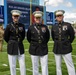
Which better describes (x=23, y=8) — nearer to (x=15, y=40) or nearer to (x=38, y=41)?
(x=15, y=40)

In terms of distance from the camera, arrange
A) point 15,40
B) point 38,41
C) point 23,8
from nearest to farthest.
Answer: point 38,41 < point 15,40 < point 23,8

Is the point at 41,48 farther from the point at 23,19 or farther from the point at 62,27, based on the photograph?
the point at 23,19

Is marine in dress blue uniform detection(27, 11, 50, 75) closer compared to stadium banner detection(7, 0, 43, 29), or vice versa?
marine in dress blue uniform detection(27, 11, 50, 75)

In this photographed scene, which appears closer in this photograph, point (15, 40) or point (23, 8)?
point (15, 40)

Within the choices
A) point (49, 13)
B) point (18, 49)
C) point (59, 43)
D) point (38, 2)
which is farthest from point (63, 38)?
point (49, 13)

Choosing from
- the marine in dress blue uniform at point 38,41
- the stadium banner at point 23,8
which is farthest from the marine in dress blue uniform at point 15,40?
the stadium banner at point 23,8

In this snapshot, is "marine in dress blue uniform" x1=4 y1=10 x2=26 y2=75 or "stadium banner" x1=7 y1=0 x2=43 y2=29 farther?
"stadium banner" x1=7 y1=0 x2=43 y2=29

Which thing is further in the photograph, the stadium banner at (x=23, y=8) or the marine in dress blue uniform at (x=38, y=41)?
the stadium banner at (x=23, y=8)

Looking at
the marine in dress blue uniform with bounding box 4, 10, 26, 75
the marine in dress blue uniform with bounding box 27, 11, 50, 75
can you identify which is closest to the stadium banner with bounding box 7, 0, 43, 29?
the marine in dress blue uniform with bounding box 4, 10, 26, 75

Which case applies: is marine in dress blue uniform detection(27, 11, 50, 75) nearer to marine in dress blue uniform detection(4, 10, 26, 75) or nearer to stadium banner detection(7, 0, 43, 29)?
marine in dress blue uniform detection(4, 10, 26, 75)

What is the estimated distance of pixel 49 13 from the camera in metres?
53.7

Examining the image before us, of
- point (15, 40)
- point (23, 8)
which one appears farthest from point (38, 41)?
point (23, 8)

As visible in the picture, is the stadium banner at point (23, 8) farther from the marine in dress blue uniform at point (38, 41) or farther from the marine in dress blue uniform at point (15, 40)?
the marine in dress blue uniform at point (38, 41)

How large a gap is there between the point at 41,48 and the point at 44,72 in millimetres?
620
